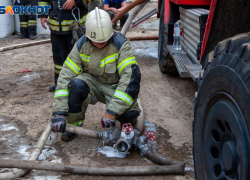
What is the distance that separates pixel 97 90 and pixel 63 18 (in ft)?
4.90

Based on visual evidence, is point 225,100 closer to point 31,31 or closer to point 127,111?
point 127,111

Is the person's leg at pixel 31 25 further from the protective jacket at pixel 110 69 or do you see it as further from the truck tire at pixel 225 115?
the truck tire at pixel 225 115

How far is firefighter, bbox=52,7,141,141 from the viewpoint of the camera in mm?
3193

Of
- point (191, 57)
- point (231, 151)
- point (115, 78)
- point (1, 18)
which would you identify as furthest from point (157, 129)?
point (1, 18)

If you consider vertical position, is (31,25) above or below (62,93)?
below

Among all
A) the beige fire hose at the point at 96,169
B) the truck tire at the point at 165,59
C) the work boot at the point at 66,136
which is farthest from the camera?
the truck tire at the point at 165,59

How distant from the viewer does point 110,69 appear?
3.35m

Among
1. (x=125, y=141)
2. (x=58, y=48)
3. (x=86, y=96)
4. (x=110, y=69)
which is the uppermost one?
(x=110, y=69)

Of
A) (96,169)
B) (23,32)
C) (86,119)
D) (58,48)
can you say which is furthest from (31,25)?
(96,169)

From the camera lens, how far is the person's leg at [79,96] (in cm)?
332

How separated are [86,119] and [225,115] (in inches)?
94.9

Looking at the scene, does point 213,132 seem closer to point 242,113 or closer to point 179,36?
point 242,113

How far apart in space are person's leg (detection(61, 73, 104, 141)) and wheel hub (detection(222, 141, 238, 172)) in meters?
1.74

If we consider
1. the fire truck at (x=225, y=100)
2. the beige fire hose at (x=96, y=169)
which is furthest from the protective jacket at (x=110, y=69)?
the fire truck at (x=225, y=100)
